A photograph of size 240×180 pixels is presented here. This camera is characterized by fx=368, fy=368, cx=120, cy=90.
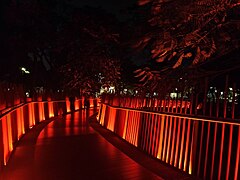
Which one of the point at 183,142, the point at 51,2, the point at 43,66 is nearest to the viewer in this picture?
the point at 183,142

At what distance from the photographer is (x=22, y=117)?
1202 centimetres

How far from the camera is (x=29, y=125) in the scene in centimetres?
1415

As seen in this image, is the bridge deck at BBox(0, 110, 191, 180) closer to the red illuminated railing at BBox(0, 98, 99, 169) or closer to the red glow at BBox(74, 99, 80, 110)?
the red illuminated railing at BBox(0, 98, 99, 169)

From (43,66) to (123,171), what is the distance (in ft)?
116

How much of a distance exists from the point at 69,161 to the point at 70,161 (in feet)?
0.07

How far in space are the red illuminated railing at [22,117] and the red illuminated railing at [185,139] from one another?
126 inches

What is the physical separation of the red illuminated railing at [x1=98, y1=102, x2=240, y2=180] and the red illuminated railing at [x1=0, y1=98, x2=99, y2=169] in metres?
3.19

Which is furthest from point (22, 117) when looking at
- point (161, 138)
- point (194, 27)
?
point (194, 27)

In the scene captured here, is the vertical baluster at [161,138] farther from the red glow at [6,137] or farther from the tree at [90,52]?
the tree at [90,52]

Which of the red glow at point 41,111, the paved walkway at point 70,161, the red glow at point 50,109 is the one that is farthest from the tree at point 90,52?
the paved walkway at point 70,161

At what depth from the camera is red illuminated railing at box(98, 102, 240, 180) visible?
18.4 feet

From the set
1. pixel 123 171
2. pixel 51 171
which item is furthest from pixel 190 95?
pixel 51 171

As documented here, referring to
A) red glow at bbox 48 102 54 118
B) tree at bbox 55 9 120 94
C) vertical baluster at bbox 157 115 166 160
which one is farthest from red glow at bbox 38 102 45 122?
vertical baluster at bbox 157 115 166 160

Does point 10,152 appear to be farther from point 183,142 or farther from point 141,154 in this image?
point 183,142
